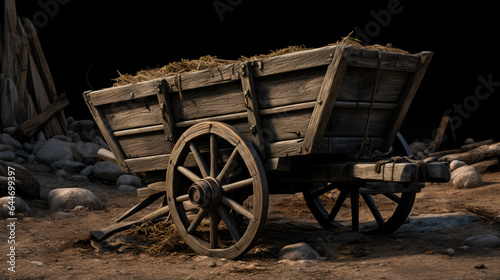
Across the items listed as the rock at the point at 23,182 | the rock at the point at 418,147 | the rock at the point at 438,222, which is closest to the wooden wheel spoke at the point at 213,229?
the rock at the point at 438,222

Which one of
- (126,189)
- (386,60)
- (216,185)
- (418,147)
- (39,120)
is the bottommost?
(418,147)

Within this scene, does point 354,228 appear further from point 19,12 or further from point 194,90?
point 19,12

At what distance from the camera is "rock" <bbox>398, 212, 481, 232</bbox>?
177 inches

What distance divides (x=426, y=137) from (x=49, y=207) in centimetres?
824

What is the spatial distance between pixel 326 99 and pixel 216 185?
105cm

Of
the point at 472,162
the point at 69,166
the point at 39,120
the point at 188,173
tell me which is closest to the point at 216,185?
the point at 188,173

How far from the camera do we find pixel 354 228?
15.1 feet

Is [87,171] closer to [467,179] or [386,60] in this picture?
[467,179]

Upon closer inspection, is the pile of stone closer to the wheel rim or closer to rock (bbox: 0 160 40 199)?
the wheel rim

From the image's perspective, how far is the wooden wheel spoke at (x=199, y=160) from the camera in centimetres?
390

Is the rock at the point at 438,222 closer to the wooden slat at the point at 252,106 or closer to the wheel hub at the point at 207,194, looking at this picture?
the wooden slat at the point at 252,106

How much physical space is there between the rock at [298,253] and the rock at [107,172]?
508 centimetres

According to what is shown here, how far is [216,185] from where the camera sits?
12.2ft

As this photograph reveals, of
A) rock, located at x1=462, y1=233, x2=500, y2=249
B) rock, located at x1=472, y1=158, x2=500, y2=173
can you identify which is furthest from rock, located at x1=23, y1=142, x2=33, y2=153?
rock, located at x1=472, y1=158, x2=500, y2=173
